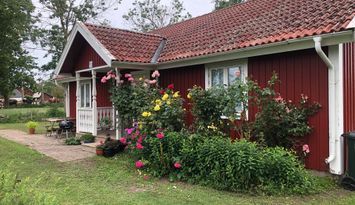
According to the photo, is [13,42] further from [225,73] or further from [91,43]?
[225,73]

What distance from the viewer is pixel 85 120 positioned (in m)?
12.7

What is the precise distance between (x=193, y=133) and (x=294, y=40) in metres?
2.97

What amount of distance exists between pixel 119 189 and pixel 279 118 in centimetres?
365

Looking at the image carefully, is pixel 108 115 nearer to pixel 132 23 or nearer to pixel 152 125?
pixel 152 125

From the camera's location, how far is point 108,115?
13195mm

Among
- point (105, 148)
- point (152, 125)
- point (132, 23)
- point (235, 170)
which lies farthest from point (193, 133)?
point (132, 23)

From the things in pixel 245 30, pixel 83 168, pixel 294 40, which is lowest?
pixel 83 168

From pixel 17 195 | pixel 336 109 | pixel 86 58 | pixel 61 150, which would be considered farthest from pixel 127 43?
pixel 17 195

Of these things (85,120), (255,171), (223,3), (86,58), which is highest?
(223,3)

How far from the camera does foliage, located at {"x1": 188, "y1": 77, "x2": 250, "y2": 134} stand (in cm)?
741

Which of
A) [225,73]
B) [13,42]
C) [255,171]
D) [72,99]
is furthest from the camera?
[13,42]

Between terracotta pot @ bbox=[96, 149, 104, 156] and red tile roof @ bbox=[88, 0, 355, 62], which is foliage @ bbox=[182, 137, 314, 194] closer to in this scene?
red tile roof @ bbox=[88, 0, 355, 62]

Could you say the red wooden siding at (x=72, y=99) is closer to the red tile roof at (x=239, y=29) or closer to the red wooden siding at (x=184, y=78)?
the red tile roof at (x=239, y=29)

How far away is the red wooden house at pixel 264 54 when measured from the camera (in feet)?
21.6
